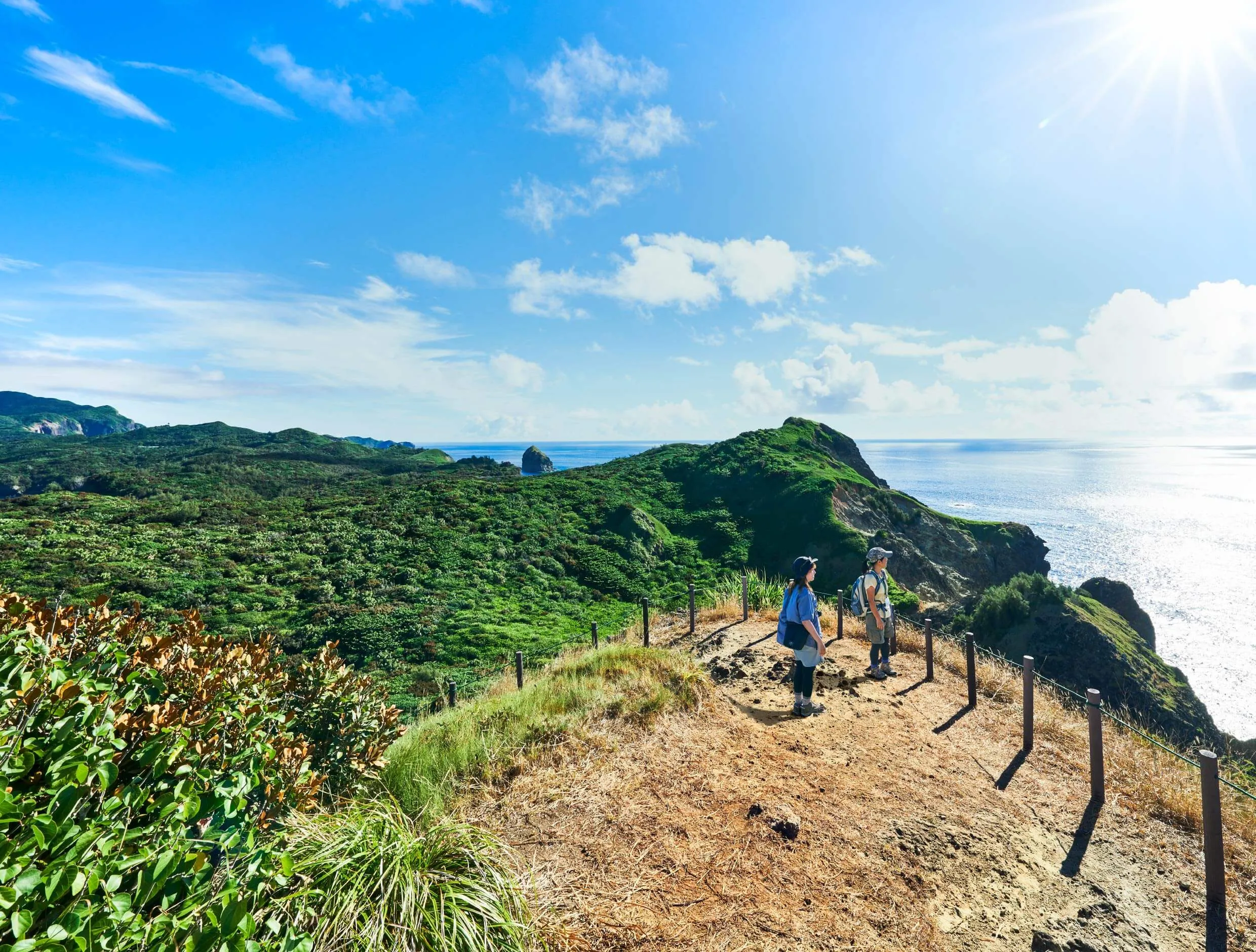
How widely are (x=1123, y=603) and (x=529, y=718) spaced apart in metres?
41.7

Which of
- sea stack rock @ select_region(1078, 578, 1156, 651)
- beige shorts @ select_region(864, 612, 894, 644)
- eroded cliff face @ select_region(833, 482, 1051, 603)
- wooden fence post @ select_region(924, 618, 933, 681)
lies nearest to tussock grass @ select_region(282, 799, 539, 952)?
beige shorts @ select_region(864, 612, 894, 644)

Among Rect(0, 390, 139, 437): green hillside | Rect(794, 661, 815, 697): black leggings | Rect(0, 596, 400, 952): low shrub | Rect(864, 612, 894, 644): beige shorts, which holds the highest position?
Rect(0, 390, 139, 437): green hillside

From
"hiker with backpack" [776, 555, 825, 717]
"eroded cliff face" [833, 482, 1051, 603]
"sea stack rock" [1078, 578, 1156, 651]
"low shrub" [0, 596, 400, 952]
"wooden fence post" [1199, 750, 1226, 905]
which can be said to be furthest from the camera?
"eroded cliff face" [833, 482, 1051, 603]

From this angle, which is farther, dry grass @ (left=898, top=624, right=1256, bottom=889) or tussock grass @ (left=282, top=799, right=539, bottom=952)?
dry grass @ (left=898, top=624, right=1256, bottom=889)

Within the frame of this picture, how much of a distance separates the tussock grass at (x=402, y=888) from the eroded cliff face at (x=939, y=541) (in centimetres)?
3453

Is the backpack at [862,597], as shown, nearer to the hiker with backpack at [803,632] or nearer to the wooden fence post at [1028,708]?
the hiker with backpack at [803,632]

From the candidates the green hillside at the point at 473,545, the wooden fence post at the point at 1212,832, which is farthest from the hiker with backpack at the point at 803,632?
the green hillside at the point at 473,545

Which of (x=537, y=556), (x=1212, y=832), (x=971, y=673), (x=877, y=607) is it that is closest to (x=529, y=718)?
(x=877, y=607)

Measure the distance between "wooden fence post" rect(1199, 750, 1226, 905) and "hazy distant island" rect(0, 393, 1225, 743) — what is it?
16318 millimetres

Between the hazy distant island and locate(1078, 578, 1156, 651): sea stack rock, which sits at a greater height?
the hazy distant island

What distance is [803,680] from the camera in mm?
8211

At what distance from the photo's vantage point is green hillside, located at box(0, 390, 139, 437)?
15862 centimetres

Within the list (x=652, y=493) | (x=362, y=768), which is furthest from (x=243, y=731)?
(x=652, y=493)

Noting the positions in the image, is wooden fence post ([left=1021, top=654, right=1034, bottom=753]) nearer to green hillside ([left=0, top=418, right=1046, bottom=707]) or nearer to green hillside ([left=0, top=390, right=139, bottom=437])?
green hillside ([left=0, top=418, right=1046, bottom=707])
